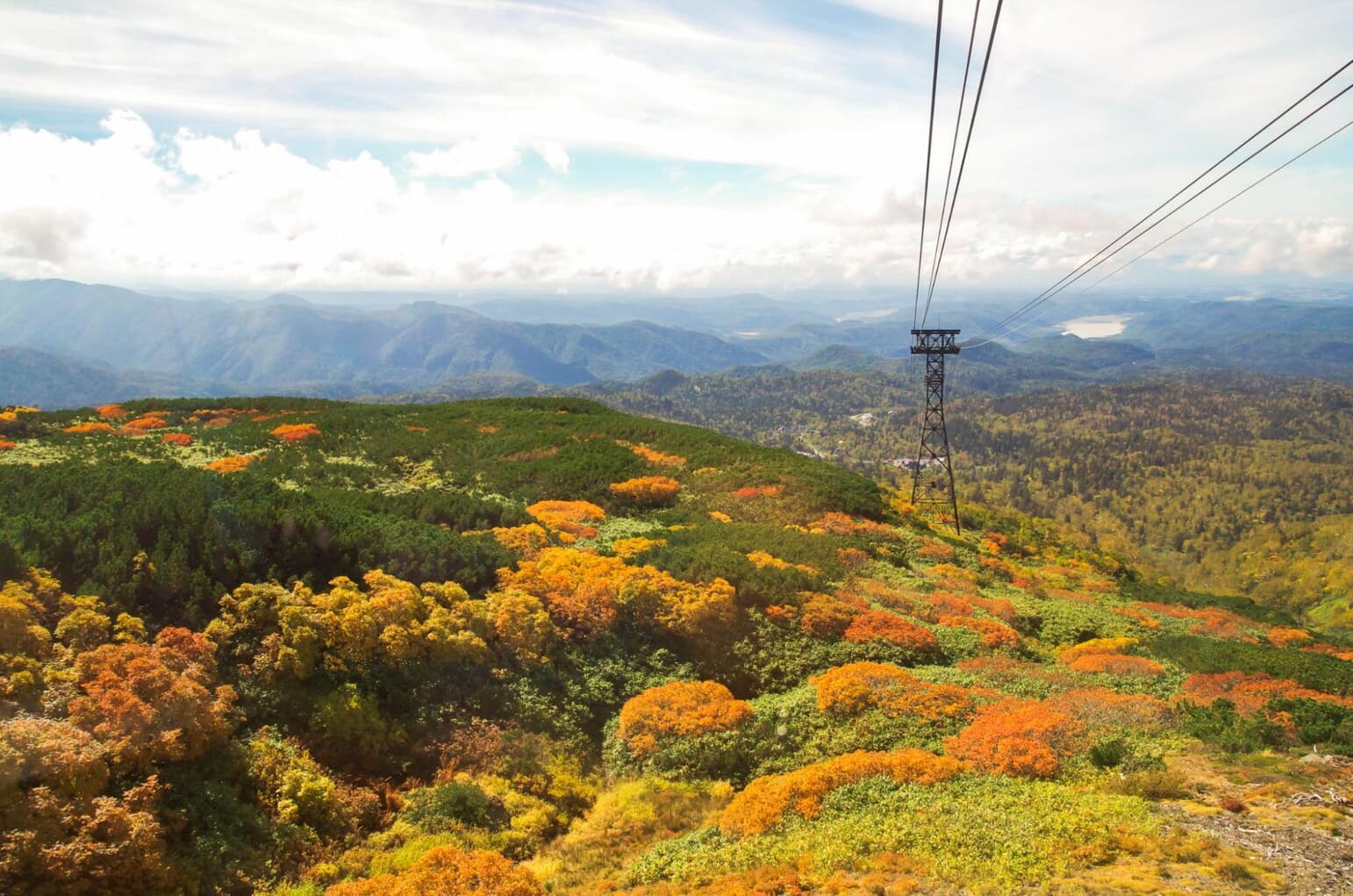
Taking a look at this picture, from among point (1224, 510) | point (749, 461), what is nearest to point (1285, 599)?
point (1224, 510)

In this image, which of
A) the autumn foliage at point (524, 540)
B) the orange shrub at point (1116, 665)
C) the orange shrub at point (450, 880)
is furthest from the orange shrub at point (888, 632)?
the orange shrub at point (450, 880)

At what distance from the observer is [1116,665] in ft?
60.1

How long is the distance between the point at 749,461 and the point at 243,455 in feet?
85.3

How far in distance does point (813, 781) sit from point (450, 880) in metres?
6.07

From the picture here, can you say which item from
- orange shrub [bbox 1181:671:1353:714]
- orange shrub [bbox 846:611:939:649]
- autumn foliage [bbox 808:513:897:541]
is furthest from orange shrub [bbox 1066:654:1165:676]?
autumn foliage [bbox 808:513:897:541]

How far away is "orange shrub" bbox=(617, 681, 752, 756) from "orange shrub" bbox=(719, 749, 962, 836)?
67.9 inches

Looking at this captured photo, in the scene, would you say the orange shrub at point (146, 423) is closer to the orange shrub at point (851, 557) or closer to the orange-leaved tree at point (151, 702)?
the orange-leaved tree at point (151, 702)

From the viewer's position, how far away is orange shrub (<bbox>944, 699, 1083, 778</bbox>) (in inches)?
468

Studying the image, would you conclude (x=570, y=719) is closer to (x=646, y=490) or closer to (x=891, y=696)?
(x=891, y=696)

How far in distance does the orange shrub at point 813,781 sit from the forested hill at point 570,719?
57 millimetres

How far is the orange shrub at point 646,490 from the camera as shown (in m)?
33.1

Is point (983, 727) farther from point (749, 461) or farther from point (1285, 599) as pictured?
point (1285, 599)

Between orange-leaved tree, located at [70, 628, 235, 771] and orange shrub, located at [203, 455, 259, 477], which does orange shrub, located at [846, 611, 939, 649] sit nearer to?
orange-leaved tree, located at [70, 628, 235, 771]

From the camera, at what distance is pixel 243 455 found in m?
30.9
